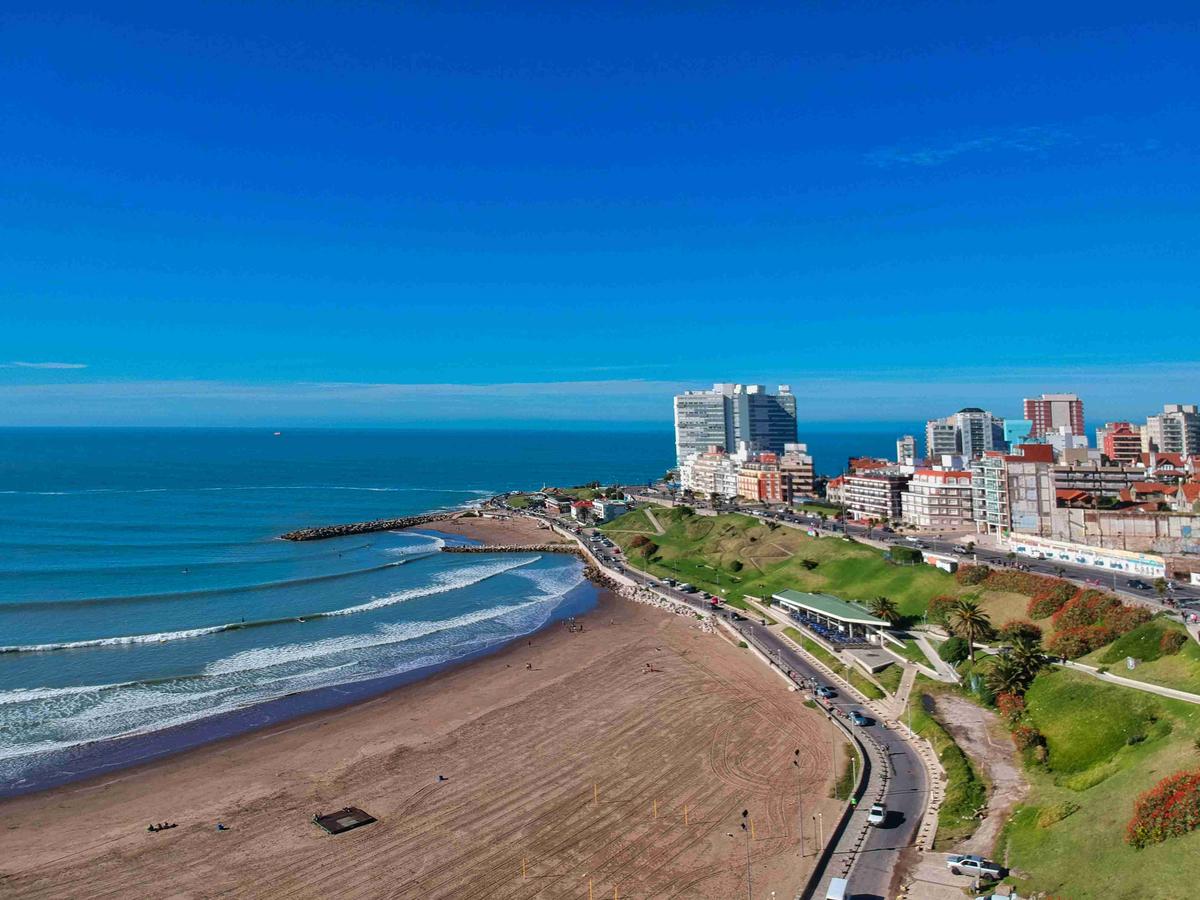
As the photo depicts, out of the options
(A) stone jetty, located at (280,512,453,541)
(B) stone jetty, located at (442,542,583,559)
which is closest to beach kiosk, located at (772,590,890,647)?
(B) stone jetty, located at (442,542,583,559)

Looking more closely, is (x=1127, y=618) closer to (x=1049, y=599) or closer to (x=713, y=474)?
(x=1049, y=599)

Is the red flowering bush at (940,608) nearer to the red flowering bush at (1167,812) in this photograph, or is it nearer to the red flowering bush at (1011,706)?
the red flowering bush at (1011,706)

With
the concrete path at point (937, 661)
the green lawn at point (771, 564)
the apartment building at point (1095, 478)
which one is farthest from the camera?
the apartment building at point (1095, 478)

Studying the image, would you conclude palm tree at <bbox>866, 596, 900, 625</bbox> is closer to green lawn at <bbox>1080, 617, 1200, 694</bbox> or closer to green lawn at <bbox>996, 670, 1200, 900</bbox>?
green lawn at <bbox>1080, 617, 1200, 694</bbox>

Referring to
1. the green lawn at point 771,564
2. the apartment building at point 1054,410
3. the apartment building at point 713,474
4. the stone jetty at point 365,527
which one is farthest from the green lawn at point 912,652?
the apartment building at point 1054,410

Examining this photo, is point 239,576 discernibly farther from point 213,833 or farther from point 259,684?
point 213,833

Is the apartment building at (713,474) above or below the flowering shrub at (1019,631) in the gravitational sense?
above

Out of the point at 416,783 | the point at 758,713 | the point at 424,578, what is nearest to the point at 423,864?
the point at 416,783

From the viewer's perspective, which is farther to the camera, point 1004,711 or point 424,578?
point 424,578
